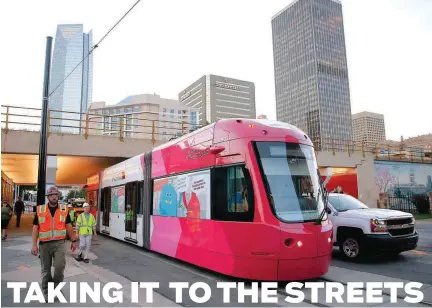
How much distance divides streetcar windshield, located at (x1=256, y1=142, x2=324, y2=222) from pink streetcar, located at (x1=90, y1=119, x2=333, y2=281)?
0.06 ft

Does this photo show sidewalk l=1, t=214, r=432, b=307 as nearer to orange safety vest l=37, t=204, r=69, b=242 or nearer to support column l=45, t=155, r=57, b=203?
orange safety vest l=37, t=204, r=69, b=242

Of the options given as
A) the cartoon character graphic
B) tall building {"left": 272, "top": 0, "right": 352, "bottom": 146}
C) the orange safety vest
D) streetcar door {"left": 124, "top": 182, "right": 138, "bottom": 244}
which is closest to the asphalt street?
the cartoon character graphic

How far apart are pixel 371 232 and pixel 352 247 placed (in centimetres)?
81

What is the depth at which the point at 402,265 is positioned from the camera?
9.12 meters

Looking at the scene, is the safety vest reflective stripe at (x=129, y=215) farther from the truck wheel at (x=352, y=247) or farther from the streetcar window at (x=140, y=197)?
the truck wheel at (x=352, y=247)

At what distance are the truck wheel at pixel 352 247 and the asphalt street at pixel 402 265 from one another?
0.63ft

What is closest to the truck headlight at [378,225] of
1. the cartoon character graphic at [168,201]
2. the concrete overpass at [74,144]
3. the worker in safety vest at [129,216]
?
the cartoon character graphic at [168,201]

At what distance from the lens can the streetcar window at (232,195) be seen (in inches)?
268

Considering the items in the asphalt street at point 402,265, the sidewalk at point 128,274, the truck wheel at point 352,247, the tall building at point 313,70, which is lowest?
the asphalt street at point 402,265

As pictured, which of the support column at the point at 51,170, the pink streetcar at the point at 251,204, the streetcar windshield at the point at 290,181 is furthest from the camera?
the support column at the point at 51,170

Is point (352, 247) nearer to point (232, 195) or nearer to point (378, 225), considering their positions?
point (378, 225)

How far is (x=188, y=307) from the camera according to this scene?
5.80 meters

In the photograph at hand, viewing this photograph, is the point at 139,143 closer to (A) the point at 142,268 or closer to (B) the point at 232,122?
(A) the point at 142,268

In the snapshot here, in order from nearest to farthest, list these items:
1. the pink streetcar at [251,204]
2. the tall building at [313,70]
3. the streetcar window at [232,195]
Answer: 1. the pink streetcar at [251,204]
2. the streetcar window at [232,195]
3. the tall building at [313,70]
